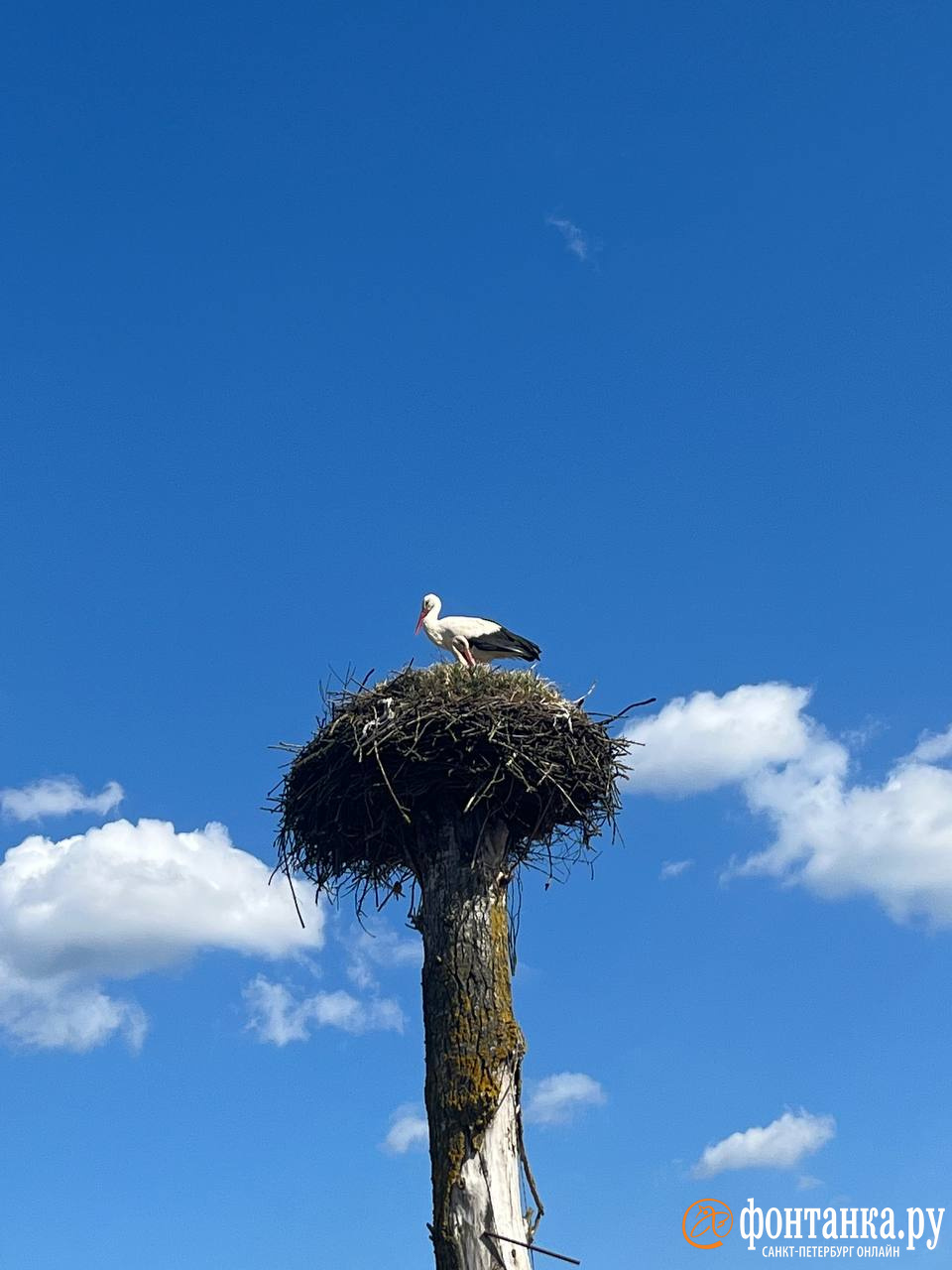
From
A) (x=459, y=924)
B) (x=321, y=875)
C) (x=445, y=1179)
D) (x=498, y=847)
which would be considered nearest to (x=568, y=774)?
A: (x=498, y=847)

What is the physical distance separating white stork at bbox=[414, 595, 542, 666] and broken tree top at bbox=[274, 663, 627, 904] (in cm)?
289

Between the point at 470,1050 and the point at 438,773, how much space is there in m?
2.10

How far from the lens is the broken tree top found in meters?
10.5

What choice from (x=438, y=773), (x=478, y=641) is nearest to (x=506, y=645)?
(x=478, y=641)

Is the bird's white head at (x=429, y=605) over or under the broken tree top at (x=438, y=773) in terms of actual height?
over

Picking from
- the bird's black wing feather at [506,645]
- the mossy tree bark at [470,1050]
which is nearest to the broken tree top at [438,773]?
the mossy tree bark at [470,1050]

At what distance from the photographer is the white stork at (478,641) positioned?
14328mm

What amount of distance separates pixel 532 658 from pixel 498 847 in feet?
13.1

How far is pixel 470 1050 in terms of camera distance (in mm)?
9781

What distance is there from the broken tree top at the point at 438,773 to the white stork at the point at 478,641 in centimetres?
289

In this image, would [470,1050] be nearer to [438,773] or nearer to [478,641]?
[438,773]

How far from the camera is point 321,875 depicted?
11.4 metres

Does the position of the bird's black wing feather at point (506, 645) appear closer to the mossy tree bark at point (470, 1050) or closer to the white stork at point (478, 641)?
the white stork at point (478, 641)

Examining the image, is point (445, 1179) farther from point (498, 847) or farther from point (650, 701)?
point (650, 701)
